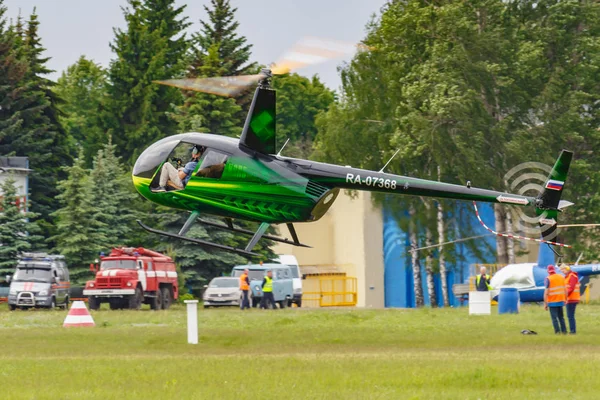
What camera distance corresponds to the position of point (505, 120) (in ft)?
163

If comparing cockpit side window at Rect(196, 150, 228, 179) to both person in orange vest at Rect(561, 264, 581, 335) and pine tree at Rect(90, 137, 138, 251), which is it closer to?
person in orange vest at Rect(561, 264, 581, 335)

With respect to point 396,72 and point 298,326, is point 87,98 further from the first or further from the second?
point 298,326

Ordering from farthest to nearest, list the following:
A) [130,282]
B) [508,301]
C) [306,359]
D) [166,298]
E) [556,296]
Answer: [166,298] → [130,282] → [508,301] → [556,296] → [306,359]

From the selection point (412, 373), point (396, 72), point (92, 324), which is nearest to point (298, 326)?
point (92, 324)

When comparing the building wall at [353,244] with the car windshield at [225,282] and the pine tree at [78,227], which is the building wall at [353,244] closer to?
the pine tree at [78,227]

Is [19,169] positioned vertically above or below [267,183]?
above

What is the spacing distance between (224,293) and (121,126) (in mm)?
31258

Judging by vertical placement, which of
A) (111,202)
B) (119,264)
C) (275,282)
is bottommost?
(275,282)

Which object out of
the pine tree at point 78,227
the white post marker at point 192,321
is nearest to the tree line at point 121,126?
the pine tree at point 78,227

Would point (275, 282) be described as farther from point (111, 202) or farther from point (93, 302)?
point (111, 202)

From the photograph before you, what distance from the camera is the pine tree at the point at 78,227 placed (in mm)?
56469

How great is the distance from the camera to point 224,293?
166 ft

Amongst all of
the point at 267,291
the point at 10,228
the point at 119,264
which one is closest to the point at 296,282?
the point at 267,291

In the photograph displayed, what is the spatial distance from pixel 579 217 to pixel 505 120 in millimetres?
5102
